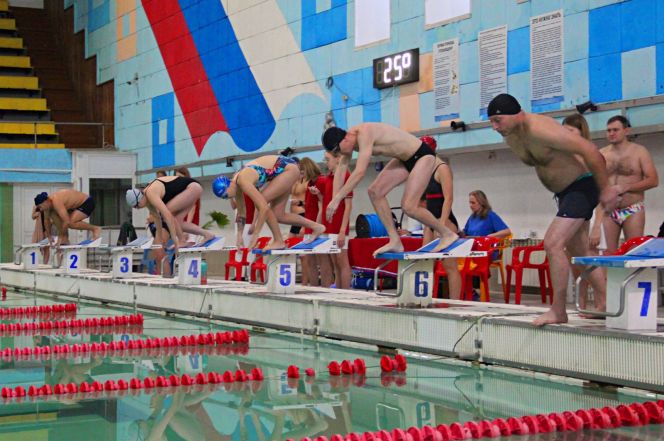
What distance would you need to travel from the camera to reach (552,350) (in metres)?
4.85

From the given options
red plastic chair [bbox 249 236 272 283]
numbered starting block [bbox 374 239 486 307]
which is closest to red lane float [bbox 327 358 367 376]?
numbered starting block [bbox 374 239 486 307]

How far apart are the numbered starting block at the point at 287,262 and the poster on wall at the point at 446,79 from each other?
3624 mm

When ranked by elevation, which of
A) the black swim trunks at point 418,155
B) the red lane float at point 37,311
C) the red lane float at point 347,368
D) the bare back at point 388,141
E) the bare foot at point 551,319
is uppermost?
the bare back at point 388,141

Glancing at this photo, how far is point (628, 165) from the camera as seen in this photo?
6.12 meters

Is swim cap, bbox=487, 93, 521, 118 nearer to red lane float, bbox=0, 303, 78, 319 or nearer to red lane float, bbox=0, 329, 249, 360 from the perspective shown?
red lane float, bbox=0, 329, 249, 360

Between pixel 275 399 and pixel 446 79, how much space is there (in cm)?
708

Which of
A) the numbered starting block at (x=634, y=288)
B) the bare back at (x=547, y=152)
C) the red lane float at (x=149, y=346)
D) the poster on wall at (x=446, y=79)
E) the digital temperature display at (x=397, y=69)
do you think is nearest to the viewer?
the numbered starting block at (x=634, y=288)

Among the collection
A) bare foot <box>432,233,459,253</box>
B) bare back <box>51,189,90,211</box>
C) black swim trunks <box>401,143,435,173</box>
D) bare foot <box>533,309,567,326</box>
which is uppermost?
black swim trunks <box>401,143,435,173</box>

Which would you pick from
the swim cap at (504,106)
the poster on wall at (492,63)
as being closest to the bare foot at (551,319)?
the swim cap at (504,106)

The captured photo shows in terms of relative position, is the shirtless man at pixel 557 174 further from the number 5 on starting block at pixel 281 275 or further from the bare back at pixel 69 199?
the bare back at pixel 69 199

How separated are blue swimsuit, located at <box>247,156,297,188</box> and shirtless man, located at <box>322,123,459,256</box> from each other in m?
1.64

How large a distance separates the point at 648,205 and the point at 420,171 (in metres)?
3.27

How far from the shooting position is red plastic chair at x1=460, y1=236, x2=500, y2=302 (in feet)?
26.7

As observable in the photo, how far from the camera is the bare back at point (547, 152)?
4910 millimetres
